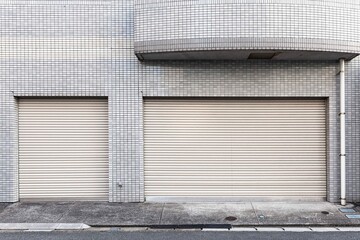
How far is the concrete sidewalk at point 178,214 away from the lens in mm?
6406

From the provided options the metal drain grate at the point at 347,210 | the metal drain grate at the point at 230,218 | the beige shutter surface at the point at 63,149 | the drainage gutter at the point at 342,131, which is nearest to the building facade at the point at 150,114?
the beige shutter surface at the point at 63,149

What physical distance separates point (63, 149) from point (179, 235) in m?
3.94

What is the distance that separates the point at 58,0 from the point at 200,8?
364 cm

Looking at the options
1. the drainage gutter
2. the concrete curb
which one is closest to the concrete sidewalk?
the concrete curb

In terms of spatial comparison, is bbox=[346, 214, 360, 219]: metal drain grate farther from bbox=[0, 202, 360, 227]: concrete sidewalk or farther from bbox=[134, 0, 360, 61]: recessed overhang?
bbox=[134, 0, 360, 61]: recessed overhang

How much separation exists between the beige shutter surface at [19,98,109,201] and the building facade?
26 millimetres

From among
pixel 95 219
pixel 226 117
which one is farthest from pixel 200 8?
pixel 95 219

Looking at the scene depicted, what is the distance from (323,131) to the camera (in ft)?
26.1

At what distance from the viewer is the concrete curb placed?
6.22m

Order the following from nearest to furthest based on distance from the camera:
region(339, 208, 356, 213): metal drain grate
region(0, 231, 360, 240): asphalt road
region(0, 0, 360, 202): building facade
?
region(0, 231, 360, 240): asphalt road < region(339, 208, 356, 213): metal drain grate < region(0, 0, 360, 202): building facade

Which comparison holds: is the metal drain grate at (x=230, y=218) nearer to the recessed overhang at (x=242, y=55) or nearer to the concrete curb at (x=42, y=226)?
the concrete curb at (x=42, y=226)

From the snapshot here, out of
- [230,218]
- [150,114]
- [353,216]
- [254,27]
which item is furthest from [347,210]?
[150,114]

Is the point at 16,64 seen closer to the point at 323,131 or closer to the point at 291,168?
the point at 291,168

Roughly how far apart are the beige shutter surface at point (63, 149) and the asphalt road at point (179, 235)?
2.06 m
